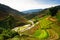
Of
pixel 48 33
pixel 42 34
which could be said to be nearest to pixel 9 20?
pixel 42 34

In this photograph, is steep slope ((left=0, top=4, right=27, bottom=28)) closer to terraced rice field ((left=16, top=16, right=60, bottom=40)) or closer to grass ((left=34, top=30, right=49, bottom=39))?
terraced rice field ((left=16, top=16, right=60, bottom=40))

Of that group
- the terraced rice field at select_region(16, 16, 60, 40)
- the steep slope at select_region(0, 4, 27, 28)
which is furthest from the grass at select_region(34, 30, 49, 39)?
the steep slope at select_region(0, 4, 27, 28)

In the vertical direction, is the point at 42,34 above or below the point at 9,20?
below

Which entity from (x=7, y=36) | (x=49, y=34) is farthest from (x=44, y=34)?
(x=7, y=36)

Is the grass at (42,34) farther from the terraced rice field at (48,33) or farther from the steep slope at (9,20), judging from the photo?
the steep slope at (9,20)

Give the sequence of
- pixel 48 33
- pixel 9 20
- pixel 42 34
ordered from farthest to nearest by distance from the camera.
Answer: pixel 9 20 → pixel 42 34 → pixel 48 33

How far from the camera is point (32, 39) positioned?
4212cm

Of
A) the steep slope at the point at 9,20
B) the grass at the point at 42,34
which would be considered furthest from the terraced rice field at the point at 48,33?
the steep slope at the point at 9,20

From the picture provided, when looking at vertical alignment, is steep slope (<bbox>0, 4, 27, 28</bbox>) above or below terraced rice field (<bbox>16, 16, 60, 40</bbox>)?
above

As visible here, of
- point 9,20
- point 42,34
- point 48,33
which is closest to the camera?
point 48,33

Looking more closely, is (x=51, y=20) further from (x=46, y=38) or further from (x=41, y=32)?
(x=46, y=38)

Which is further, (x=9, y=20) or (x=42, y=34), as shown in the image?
(x=9, y=20)

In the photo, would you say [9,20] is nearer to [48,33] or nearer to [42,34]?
[42,34]

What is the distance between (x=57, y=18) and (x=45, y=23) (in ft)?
12.6
